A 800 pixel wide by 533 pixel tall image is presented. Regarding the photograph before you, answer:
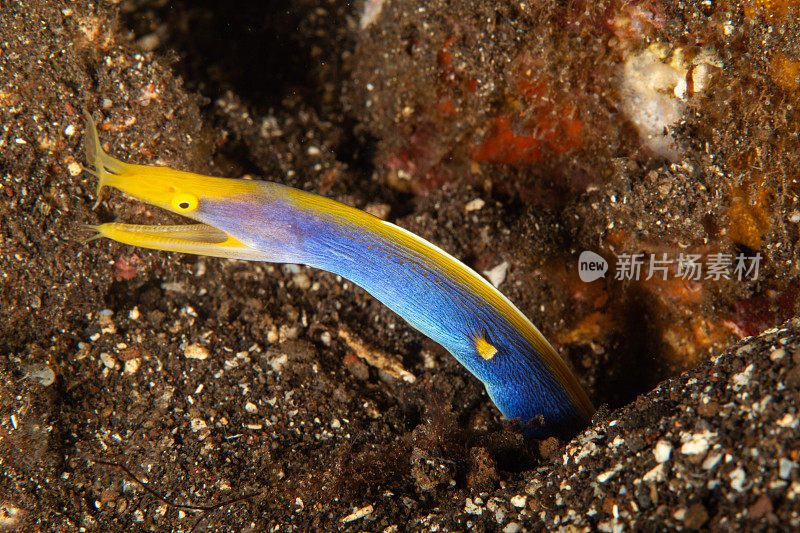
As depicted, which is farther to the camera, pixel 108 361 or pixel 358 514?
pixel 108 361

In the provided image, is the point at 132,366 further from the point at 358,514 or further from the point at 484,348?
the point at 484,348

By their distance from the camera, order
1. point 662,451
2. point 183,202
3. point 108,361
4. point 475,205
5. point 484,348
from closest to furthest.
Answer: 1. point 662,451
2. point 183,202
3. point 484,348
4. point 108,361
5. point 475,205

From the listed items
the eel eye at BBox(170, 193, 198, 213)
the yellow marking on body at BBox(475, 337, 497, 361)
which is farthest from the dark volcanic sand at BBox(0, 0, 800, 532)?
the eel eye at BBox(170, 193, 198, 213)

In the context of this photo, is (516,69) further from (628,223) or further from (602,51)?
(628,223)

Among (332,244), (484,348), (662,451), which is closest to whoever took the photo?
(662,451)

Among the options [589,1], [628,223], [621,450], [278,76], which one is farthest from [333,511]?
[278,76]

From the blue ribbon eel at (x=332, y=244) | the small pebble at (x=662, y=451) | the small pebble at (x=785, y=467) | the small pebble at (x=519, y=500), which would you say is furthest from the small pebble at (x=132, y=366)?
the small pebble at (x=785, y=467)

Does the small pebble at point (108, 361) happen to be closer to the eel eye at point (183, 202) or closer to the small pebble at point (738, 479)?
the eel eye at point (183, 202)

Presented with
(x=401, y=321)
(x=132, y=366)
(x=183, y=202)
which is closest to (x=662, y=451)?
(x=401, y=321)
